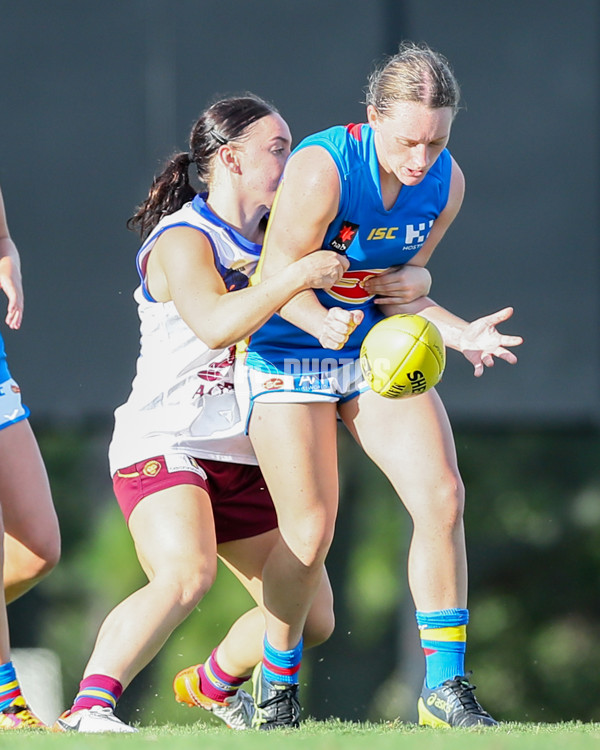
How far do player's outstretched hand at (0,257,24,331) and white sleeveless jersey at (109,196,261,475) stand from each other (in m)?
0.42

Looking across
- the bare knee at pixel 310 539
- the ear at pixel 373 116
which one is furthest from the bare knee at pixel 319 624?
the ear at pixel 373 116

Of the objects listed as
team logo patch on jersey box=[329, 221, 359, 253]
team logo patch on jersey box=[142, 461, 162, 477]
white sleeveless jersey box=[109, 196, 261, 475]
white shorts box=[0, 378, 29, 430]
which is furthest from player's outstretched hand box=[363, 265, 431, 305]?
white shorts box=[0, 378, 29, 430]

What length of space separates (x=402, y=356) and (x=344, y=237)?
0.44 m

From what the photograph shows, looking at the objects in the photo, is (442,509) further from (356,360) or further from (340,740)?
(340,740)

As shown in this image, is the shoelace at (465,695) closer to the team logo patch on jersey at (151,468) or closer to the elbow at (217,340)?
the team logo patch on jersey at (151,468)

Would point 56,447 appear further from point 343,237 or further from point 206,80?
point 343,237

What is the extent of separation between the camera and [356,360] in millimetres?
3652

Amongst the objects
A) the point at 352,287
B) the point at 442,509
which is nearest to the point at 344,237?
the point at 352,287

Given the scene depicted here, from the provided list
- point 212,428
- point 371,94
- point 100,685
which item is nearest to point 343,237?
point 371,94

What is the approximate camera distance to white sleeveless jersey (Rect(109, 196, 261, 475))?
12.2ft

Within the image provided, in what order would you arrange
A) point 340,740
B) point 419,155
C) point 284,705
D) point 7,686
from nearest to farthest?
point 340,740 < point 419,155 < point 7,686 < point 284,705

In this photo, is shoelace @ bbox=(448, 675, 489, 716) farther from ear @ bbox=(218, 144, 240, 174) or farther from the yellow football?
ear @ bbox=(218, 144, 240, 174)

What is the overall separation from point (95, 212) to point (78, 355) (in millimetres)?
869

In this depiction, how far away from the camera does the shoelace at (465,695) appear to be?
11.3 feet
